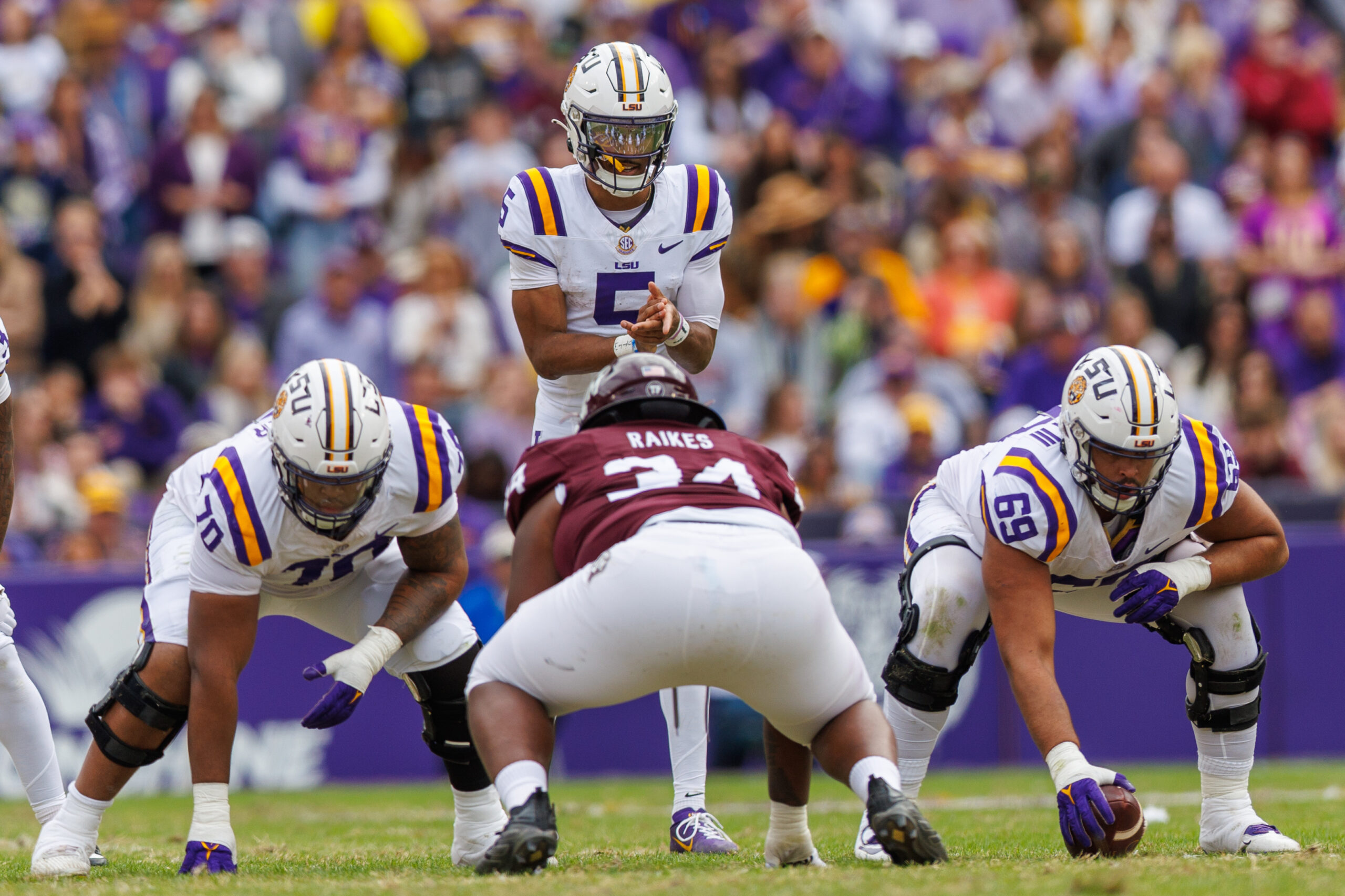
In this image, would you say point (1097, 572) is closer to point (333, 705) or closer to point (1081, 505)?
point (1081, 505)

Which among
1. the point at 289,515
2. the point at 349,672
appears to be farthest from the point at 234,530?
the point at 349,672

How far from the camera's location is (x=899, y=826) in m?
5.10

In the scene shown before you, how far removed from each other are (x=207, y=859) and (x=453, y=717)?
1.04 m

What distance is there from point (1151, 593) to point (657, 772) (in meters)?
6.14

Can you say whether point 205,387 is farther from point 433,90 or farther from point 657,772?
point 657,772

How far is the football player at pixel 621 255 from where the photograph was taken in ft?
22.2

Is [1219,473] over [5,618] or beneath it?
over

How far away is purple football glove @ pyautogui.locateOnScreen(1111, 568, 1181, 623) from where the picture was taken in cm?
597

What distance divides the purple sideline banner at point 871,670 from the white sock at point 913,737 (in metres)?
4.72

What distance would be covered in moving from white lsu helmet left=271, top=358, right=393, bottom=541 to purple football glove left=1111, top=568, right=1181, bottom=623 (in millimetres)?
2555

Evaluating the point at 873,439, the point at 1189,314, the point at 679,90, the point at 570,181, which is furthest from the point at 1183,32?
the point at 570,181

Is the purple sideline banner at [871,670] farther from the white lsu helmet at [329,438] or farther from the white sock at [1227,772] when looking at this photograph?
the white lsu helmet at [329,438]

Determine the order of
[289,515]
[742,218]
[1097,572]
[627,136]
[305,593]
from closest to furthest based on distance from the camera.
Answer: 1. [289,515]
2. [1097,572]
3. [305,593]
4. [627,136]
5. [742,218]

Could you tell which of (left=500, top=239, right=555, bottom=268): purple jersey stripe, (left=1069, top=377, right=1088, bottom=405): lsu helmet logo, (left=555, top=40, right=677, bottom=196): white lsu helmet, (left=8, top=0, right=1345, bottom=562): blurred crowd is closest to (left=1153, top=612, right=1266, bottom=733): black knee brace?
(left=1069, top=377, right=1088, bottom=405): lsu helmet logo
